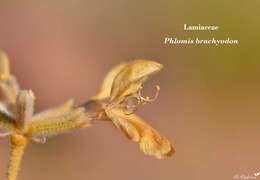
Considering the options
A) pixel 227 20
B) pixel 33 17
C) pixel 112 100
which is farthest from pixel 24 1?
pixel 112 100

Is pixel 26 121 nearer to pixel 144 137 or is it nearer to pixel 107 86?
pixel 144 137

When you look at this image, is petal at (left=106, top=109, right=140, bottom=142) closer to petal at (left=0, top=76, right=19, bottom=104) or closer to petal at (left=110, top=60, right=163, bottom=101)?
petal at (left=110, top=60, right=163, bottom=101)

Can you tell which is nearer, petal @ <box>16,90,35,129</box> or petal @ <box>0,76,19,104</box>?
petal @ <box>16,90,35,129</box>

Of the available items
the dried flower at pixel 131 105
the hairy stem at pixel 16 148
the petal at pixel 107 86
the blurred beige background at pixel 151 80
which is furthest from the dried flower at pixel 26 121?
the blurred beige background at pixel 151 80

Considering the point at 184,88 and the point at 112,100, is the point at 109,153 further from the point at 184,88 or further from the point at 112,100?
the point at 112,100

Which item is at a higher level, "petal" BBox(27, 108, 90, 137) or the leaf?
"petal" BBox(27, 108, 90, 137)

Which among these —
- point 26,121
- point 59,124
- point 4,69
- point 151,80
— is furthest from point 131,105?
point 151,80

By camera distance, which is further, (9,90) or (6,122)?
(9,90)

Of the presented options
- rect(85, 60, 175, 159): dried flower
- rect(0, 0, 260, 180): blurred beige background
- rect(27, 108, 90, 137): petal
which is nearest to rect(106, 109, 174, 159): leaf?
rect(85, 60, 175, 159): dried flower
